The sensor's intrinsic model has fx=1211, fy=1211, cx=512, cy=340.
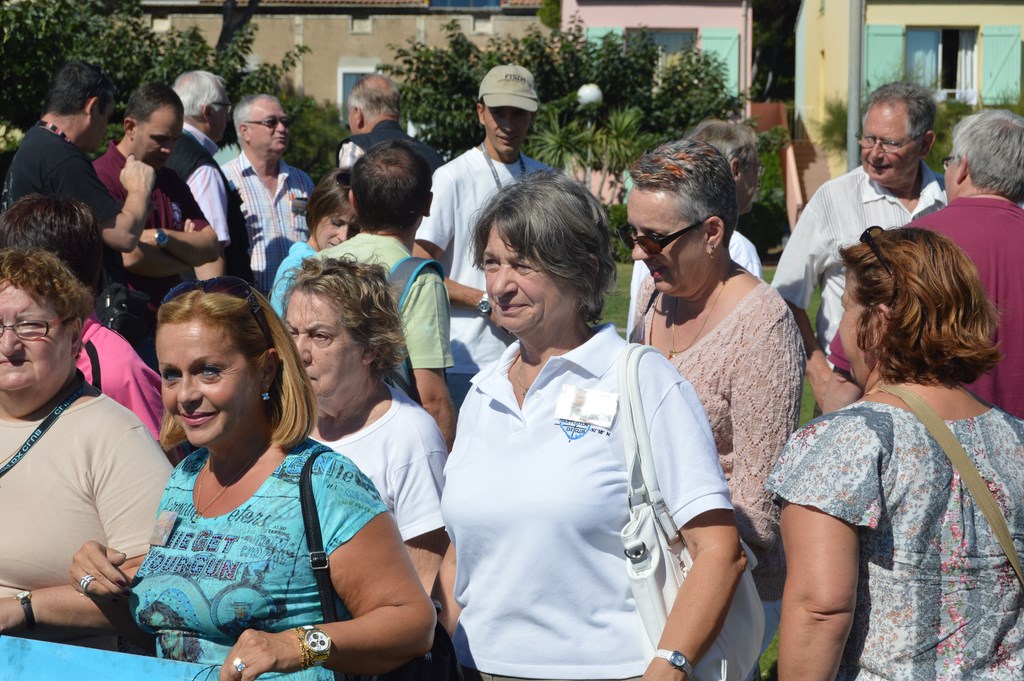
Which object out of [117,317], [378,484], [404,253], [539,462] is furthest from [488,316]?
[539,462]

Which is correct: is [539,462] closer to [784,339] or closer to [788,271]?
[784,339]

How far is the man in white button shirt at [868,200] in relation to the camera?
500 cm

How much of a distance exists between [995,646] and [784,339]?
36.8 inches

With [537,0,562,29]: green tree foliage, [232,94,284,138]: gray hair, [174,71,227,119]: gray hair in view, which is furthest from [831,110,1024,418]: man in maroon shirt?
[537,0,562,29]: green tree foliage

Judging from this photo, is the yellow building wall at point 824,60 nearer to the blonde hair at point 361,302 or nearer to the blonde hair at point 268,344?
the blonde hair at point 361,302

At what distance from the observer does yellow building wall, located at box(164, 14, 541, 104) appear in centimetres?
4047

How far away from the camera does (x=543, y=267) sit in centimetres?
292

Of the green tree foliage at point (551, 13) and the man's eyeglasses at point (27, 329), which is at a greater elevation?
the green tree foliage at point (551, 13)

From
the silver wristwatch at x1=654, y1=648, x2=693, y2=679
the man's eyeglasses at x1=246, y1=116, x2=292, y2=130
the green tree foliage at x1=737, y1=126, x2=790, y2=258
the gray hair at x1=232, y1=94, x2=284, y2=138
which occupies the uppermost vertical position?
the gray hair at x1=232, y1=94, x2=284, y2=138

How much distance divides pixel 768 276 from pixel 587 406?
59.3 feet

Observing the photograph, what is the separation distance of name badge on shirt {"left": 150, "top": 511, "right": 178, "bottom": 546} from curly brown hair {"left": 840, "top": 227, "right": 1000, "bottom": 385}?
158cm

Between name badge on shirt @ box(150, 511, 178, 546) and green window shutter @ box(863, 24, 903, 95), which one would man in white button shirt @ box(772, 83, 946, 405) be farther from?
green window shutter @ box(863, 24, 903, 95)

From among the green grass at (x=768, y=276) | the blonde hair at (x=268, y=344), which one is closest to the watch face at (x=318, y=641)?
the blonde hair at (x=268, y=344)

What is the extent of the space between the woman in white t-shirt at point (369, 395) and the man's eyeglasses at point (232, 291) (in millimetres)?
641
